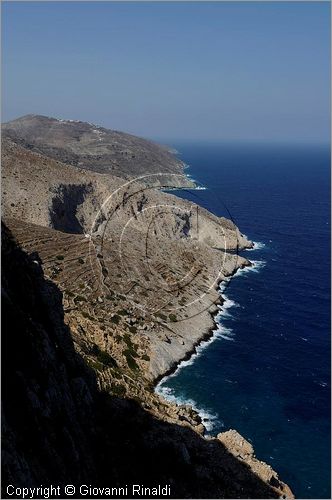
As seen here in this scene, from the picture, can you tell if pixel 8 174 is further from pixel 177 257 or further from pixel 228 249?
pixel 228 249

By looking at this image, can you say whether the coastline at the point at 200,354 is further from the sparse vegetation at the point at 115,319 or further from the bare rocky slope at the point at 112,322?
the sparse vegetation at the point at 115,319

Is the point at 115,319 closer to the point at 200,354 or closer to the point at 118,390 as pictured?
the point at 200,354

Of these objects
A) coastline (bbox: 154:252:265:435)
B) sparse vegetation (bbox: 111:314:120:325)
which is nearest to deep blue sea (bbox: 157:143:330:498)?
coastline (bbox: 154:252:265:435)

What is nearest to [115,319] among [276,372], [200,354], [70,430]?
[200,354]

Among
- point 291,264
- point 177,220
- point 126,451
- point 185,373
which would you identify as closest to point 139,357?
point 185,373

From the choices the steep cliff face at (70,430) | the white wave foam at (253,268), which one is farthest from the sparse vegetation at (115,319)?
the white wave foam at (253,268)

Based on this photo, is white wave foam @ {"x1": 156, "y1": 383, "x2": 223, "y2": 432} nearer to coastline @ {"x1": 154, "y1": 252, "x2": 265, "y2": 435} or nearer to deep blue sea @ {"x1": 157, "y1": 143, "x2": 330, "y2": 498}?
coastline @ {"x1": 154, "y1": 252, "x2": 265, "y2": 435}
